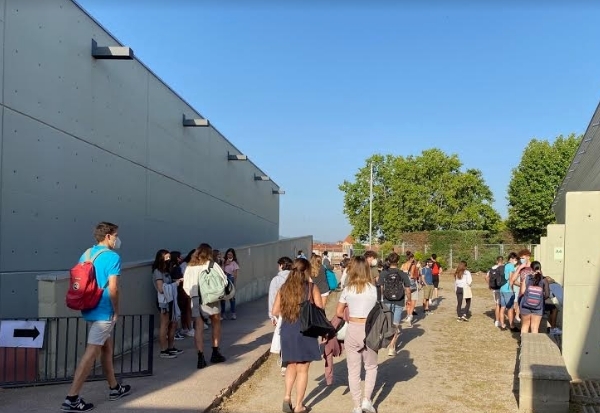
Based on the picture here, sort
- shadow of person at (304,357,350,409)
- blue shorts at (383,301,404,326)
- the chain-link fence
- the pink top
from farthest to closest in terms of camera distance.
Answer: the chain-link fence → the pink top → blue shorts at (383,301,404,326) → shadow of person at (304,357,350,409)

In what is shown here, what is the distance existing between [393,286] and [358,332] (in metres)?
4.27

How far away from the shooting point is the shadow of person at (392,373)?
25.0 ft

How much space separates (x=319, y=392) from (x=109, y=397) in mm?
2633

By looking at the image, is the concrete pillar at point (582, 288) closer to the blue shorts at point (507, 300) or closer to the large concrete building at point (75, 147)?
the blue shorts at point (507, 300)

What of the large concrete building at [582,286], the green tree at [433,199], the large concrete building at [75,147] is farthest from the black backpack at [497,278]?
the green tree at [433,199]

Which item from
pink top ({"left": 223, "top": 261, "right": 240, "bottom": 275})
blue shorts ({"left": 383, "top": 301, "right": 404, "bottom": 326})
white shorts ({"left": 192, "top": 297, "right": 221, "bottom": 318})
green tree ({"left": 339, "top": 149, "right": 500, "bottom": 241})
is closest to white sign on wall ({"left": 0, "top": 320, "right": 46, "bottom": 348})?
white shorts ({"left": 192, "top": 297, "right": 221, "bottom": 318})

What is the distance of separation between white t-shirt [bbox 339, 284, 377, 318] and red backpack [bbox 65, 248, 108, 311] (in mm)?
2715

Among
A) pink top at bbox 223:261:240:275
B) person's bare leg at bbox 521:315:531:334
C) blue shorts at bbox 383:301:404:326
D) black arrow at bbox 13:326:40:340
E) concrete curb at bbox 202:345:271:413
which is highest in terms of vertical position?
pink top at bbox 223:261:240:275

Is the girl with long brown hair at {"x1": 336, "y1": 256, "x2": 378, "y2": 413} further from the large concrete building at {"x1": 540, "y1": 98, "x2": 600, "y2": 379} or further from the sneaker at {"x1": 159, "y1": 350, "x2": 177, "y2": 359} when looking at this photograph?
the large concrete building at {"x1": 540, "y1": 98, "x2": 600, "y2": 379}

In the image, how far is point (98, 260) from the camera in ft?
20.2

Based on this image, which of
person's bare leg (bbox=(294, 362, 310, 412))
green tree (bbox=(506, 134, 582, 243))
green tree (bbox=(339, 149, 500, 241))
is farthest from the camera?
green tree (bbox=(339, 149, 500, 241))

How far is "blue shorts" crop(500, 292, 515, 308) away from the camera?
13634 millimetres

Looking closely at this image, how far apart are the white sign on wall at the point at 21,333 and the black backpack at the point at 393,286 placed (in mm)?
5934

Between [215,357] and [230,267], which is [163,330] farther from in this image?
[230,267]
